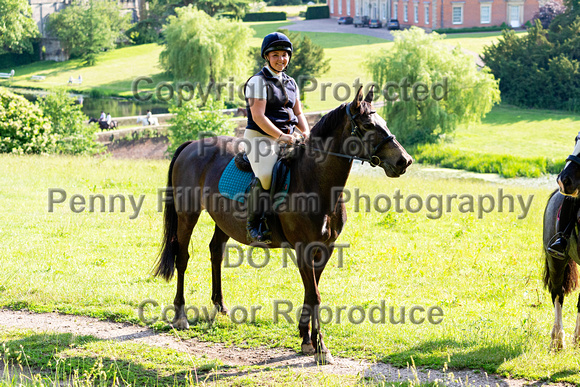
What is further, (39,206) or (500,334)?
(39,206)

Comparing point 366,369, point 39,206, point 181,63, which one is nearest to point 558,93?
point 181,63

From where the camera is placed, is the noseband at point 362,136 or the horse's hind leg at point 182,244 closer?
the noseband at point 362,136

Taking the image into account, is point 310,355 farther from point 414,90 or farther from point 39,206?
point 414,90

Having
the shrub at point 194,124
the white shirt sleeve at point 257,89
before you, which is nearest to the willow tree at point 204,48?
the shrub at point 194,124

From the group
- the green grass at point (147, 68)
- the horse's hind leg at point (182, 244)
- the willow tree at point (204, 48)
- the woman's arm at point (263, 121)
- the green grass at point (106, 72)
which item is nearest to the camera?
the woman's arm at point (263, 121)

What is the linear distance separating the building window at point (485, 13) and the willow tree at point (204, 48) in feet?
124

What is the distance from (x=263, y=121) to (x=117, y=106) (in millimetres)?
→ 53674

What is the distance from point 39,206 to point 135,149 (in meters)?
24.3

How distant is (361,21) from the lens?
287 ft

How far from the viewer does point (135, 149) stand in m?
37.6

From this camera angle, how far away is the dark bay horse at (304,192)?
20.2ft

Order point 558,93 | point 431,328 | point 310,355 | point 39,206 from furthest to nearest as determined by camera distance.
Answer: point 558,93, point 39,206, point 431,328, point 310,355

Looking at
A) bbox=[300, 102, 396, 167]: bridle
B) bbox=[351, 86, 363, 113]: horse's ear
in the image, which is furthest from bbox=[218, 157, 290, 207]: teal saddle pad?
bbox=[351, 86, 363, 113]: horse's ear

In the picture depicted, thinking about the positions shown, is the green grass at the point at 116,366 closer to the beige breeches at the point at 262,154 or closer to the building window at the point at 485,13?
the beige breeches at the point at 262,154
